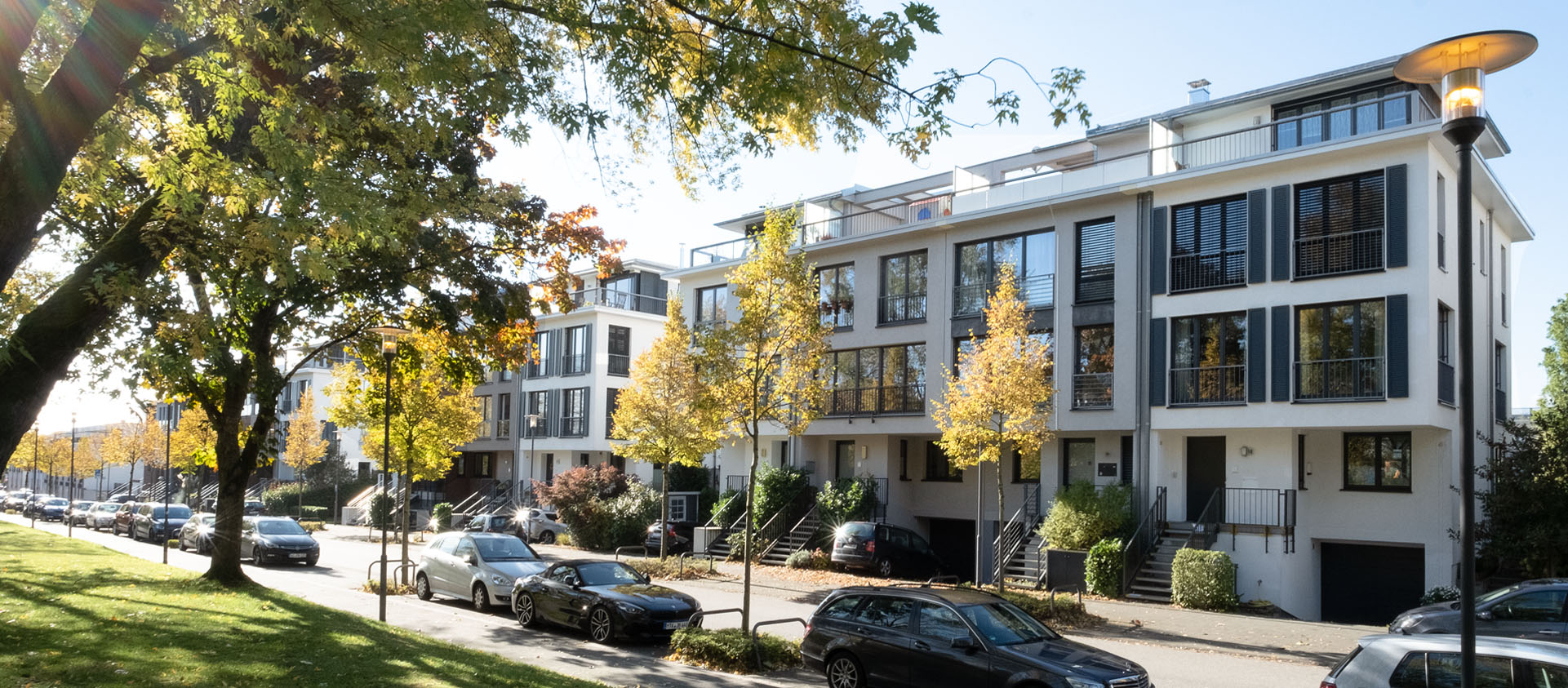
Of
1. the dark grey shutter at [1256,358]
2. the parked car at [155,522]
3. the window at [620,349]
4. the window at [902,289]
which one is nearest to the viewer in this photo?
the dark grey shutter at [1256,358]

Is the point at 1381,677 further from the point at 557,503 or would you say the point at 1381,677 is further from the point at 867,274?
the point at 557,503

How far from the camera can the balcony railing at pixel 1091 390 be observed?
2756cm

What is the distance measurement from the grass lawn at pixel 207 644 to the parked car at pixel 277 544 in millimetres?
11519

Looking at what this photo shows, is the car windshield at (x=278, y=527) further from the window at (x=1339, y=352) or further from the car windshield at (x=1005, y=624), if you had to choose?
the window at (x=1339, y=352)

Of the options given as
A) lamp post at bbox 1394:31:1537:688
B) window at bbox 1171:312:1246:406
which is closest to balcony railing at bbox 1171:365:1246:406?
window at bbox 1171:312:1246:406

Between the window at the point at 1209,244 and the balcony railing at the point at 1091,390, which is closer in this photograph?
the window at the point at 1209,244

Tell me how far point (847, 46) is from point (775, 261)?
33.7 feet

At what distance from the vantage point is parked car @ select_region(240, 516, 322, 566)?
30.7 meters

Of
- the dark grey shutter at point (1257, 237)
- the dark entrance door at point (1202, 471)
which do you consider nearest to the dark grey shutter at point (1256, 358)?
the dark grey shutter at point (1257, 237)

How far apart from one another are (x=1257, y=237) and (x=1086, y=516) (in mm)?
7497

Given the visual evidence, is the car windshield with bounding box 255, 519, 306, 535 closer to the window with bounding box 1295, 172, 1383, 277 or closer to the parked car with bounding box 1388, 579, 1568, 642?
the window with bounding box 1295, 172, 1383, 277

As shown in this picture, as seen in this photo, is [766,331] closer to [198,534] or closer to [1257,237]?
[1257,237]

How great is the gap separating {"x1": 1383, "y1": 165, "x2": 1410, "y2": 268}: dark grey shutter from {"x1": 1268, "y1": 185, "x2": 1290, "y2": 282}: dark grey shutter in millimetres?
1999

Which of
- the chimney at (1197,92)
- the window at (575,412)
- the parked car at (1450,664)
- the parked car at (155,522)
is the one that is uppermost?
the chimney at (1197,92)
